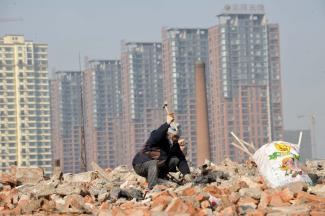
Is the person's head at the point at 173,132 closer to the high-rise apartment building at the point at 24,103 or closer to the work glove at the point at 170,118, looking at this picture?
the work glove at the point at 170,118

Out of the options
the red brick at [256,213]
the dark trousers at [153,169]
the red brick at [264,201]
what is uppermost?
the dark trousers at [153,169]

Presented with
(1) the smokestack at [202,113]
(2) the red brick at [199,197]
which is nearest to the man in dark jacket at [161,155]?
(2) the red brick at [199,197]

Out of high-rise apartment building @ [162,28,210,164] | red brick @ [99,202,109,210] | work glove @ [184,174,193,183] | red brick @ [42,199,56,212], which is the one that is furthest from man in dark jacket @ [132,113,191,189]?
high-rise apartment building @ [162,28,210,164]

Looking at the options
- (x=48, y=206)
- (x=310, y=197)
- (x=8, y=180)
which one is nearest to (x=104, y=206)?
(x=48, y=206)

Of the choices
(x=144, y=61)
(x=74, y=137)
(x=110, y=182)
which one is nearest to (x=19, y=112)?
(x=74, y=137)

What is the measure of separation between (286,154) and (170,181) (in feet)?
5.33

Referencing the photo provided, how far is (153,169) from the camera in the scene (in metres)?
14.7

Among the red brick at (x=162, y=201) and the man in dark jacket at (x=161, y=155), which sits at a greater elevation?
the man in dark jacket at (x=161, y=155)

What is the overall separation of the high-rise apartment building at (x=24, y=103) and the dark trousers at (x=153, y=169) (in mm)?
145795

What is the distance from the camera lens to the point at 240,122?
157 meters

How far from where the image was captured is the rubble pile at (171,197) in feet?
40.4

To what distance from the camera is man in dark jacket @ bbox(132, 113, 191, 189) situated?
14711 mm

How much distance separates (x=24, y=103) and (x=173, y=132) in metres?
161

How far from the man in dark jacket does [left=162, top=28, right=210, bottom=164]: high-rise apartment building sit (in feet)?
462
